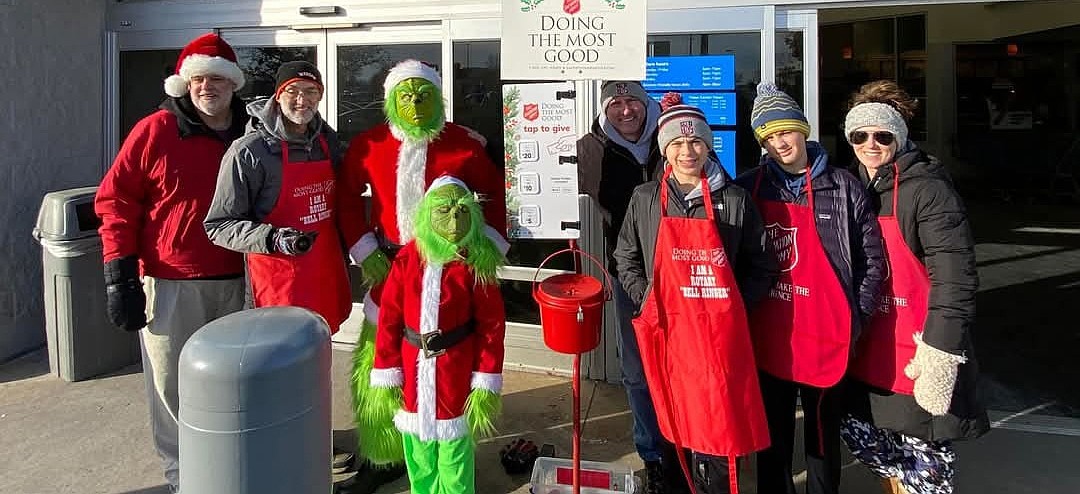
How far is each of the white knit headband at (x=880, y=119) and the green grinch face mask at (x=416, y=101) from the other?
1.60 m

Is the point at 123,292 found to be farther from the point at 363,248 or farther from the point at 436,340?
the point at 436,340

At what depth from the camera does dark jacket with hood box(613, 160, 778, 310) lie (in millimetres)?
2557

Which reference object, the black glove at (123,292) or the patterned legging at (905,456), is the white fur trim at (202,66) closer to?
the black glove at (123,292)

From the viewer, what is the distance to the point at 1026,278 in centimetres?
732

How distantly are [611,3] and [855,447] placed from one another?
202 cm

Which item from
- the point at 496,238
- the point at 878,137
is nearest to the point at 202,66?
the point at 496,238

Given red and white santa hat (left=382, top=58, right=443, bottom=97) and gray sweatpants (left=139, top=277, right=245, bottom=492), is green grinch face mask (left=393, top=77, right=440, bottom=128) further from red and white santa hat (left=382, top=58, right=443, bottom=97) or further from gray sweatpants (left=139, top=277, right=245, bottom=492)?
gray sweatpants (left=139, top=277, right=245, bottom=492)

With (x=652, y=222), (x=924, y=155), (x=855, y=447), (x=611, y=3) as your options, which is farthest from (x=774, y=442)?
(x=611, y=3)

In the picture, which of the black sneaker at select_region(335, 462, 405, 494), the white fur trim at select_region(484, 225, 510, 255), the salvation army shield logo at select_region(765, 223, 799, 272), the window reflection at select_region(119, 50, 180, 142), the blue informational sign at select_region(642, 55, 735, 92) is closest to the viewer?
the salvation army shield logo at select_region(765, 223, 799, 272)

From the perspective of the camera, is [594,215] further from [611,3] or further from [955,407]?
[955,407]

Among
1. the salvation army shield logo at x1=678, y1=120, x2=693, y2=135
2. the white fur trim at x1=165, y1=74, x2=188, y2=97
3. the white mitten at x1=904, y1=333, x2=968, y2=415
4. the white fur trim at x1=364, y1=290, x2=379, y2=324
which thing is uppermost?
the white fur trim at x1=165, y1=74, x2=188, y2=97

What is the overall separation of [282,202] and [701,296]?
168 centimetres

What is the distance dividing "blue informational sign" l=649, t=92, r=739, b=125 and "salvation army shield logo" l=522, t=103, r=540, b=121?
1272 mm

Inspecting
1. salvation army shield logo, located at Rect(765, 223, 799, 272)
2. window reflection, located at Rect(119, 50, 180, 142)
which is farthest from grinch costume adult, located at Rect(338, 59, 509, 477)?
window reflection, located at Rect(119, 50, 180, 142)
